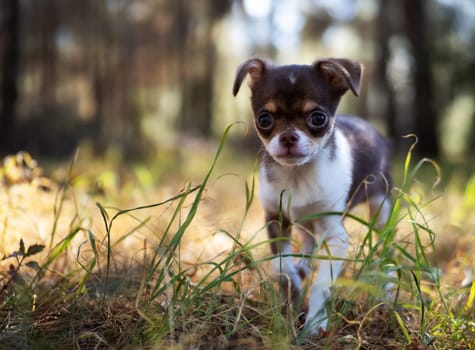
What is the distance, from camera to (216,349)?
2.15m

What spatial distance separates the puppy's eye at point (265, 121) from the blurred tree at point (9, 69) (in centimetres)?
1093

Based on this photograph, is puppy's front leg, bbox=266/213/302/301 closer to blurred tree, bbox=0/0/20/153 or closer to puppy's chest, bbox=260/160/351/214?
puppy's chest, bbox=260/160/351/214

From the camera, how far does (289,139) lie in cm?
284

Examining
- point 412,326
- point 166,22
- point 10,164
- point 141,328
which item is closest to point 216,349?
point 141,328

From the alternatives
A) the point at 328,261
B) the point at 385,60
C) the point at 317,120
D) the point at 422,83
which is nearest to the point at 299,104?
the point at 317,120

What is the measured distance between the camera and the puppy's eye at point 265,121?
305 cm

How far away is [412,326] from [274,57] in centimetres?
2142

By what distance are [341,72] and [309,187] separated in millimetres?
642

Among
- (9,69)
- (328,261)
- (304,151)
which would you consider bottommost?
(9,69)

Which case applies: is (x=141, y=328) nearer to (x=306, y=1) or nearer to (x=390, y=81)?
(x=390, y=81)

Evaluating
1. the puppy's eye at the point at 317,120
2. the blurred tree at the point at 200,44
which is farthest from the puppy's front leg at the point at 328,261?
the blurred tree at the point at 200,44

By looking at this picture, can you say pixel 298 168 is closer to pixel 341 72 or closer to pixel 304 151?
pixel 304 151

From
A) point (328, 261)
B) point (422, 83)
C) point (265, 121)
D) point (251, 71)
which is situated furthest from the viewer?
point (422, 83)

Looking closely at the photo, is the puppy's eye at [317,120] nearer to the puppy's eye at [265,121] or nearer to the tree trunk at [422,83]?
the puppy's eye at [265,121]
